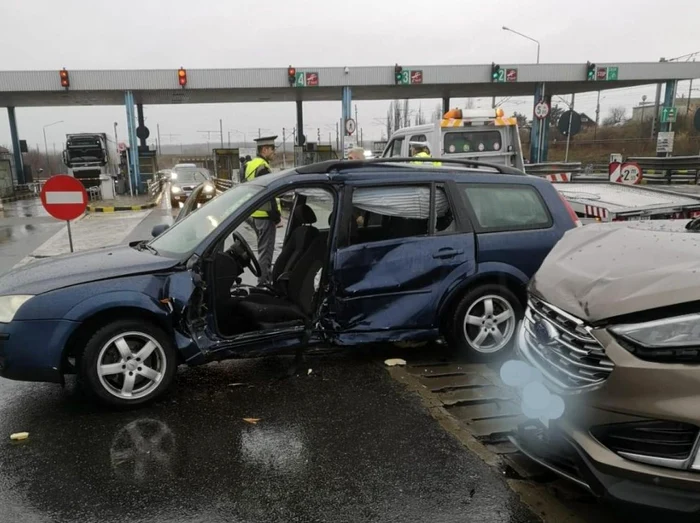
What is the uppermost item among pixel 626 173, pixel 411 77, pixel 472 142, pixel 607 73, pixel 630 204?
pixel 607 73

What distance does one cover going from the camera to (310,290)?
476 centimetres

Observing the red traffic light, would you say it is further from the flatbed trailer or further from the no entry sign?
the flatbed trailer

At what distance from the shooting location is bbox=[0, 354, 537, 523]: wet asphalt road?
→ 2.82m

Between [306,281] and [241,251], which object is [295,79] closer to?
[241,251]

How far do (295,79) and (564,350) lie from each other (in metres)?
25.7

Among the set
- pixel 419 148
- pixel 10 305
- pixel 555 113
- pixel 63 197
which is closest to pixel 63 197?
pixel 63 197

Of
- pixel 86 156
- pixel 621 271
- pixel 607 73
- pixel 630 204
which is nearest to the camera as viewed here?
pixel 621 271

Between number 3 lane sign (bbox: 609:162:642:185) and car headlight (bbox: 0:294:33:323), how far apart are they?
11338 millimetres

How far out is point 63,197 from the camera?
770 centimetres

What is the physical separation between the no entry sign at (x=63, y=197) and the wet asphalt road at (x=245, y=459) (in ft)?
12.8

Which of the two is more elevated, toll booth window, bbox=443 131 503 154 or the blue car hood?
toll booth window, bbox=443 131 503 154

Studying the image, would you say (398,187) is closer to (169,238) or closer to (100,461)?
(169,238)

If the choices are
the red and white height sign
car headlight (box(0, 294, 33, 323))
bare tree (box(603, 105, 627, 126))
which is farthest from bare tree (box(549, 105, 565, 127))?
car headlight (box(0, 294, 33, 323))

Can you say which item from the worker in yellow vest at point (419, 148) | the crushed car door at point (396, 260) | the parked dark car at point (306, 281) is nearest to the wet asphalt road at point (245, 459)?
the parked dark car at point (306, 281)
